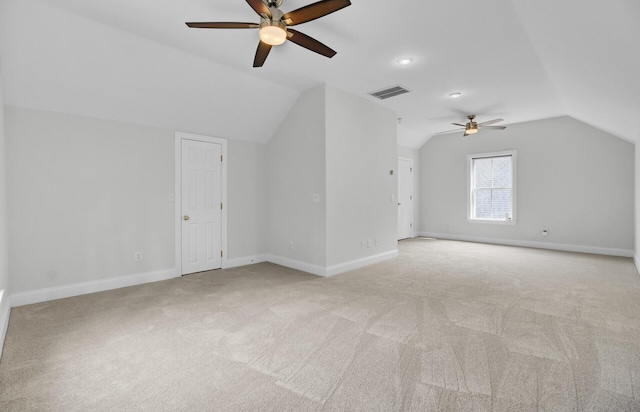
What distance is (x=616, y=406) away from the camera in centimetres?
171

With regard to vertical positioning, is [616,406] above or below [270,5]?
below

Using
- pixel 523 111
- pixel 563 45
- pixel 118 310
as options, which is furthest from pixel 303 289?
pixel 523 111

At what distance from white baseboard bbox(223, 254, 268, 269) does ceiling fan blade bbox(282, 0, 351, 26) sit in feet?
12.8

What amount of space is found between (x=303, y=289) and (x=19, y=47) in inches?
154

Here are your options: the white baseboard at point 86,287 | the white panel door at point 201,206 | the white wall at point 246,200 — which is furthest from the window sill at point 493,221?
the white baseboard at point 86,287

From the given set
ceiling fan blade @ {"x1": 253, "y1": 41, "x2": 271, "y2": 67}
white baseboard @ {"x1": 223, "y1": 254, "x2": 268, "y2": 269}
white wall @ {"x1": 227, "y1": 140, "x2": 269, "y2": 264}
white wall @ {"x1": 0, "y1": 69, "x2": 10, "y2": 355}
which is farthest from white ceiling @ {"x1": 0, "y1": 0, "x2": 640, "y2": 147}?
white baseboard @ {"x1": 223, "y1": 254, "x2": 268, "y2": 269}

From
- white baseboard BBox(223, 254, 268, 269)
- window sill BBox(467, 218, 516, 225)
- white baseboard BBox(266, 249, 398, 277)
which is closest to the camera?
white baseboard BBox(266, 249, 398, 277)

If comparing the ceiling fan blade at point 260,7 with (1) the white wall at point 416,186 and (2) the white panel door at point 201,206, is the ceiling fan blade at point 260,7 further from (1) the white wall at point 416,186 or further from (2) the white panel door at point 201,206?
(1) the white wall at point 416,186

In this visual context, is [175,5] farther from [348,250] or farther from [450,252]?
[450,252]

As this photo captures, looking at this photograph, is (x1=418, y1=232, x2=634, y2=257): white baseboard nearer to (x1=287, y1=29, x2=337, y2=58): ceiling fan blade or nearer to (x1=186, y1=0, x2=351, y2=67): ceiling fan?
(x1=287, y1=29, x2=337, y2=58): ceiling fan blade

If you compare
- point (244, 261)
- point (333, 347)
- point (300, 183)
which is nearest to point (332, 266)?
point (300, 183)

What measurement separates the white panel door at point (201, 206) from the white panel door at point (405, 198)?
4923mm

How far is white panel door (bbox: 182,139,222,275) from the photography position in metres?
4.70

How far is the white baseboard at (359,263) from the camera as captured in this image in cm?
462
